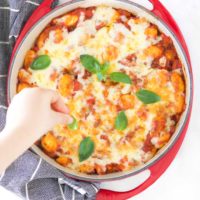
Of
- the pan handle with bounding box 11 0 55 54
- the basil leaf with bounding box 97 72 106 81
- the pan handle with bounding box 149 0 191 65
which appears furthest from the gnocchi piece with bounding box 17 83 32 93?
the pan handle with bounding box 149 0 191 65

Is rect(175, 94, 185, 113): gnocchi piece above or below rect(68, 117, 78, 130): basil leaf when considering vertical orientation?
above

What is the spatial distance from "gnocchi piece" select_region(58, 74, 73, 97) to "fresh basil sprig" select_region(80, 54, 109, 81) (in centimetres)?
7

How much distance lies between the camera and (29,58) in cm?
151

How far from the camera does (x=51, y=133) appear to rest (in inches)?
58.8

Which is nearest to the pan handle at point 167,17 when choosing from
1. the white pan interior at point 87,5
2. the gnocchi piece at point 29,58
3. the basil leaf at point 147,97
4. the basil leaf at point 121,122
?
the white pan interior at point 87,5

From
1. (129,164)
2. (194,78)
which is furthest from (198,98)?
(129,164)

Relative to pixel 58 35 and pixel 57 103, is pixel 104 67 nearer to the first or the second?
pixel 58 35

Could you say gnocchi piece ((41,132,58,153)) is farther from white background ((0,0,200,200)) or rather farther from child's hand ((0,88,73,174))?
child's hand ((0,88,73,174))

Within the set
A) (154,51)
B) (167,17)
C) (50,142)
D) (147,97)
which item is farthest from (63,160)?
(167,17)

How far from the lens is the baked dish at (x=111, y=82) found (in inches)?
57.2

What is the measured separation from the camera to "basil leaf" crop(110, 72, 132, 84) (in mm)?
1415

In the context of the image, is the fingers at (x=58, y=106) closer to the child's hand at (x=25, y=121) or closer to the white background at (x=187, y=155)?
the child's hand at (x=25, y=121)

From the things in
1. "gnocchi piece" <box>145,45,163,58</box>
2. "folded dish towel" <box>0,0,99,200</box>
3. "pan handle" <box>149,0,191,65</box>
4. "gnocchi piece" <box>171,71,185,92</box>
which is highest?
"pan handle" <box>149,0,191,65</box>

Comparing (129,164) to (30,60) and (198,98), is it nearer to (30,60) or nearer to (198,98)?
(198,98)
